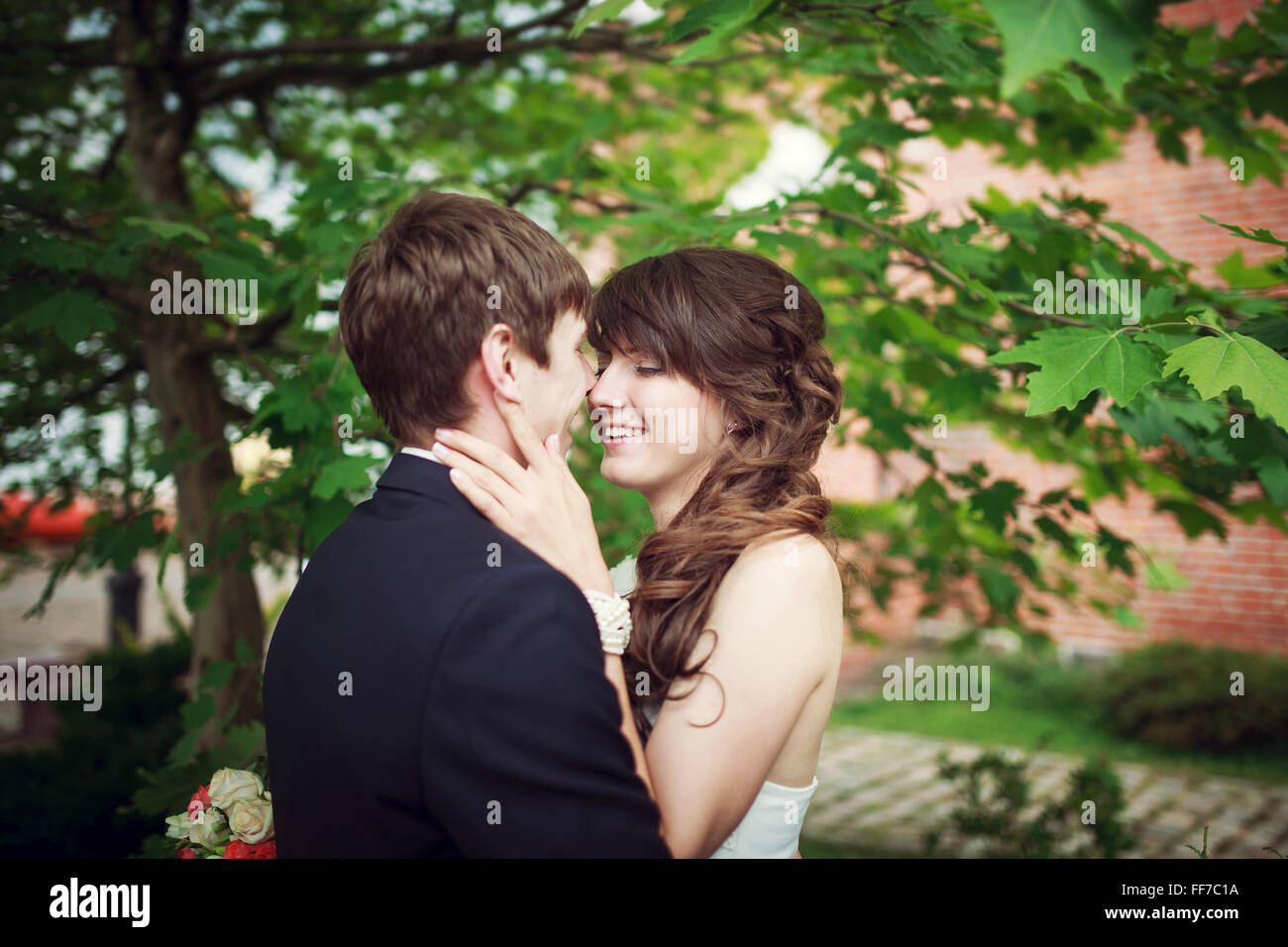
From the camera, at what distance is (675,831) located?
5.13ft

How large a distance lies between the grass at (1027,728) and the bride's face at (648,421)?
5118 millimetres

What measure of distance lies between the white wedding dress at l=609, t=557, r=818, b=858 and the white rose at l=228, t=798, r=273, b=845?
0.79 meters

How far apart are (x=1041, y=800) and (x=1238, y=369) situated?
3.31 meters

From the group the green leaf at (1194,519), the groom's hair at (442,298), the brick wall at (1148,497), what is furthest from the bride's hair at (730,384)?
the brick wall at (1148,497)

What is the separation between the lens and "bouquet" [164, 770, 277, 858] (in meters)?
1.79

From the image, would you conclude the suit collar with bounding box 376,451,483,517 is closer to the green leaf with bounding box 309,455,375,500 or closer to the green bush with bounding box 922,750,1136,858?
the green leaf with bounding box 309,455,375,500

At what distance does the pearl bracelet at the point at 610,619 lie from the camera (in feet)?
5.12

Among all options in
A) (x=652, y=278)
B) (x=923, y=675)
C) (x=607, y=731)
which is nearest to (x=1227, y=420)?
(x=652, y=278)

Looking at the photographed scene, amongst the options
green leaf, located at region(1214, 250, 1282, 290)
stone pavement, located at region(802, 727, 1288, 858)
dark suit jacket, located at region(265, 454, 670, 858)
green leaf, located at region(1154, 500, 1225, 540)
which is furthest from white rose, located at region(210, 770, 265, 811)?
stone pavement, located at region(802, 727, 1288, 858)

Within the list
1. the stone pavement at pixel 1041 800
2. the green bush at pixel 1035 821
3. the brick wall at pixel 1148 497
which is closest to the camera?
the green bush at pixel 1035 821

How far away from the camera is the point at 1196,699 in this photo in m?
7.00

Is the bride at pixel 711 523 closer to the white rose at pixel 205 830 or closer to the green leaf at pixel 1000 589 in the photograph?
the white rose at pixel 205 830

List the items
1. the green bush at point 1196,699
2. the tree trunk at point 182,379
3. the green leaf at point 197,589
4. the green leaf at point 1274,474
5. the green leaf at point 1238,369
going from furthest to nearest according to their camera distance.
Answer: the green bush at point 1196,699 < the tree trunk at point 182,379 < the green leaf at point 197,589 < the green leaf at point 1274,474 < the green leaf at point 1238,369
